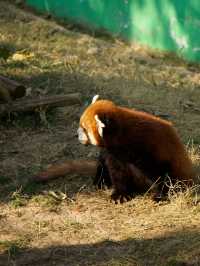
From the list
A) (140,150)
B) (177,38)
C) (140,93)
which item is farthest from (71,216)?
(177,38)

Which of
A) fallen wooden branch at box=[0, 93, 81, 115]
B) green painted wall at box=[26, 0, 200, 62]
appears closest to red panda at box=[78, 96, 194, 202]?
fallen wooden branch at box=[0, 93, 81, 115]

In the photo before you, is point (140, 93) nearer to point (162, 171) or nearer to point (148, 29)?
point (148, 29)

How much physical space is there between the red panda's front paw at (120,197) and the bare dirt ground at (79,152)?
6 centimetres

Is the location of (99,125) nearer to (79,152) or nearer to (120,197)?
(120,197)

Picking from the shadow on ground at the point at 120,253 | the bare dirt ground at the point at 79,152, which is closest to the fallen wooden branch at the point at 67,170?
the bare dirt ground at the point at 79,152

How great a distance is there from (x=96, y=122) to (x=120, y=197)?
69 cm

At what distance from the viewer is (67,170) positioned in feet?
20.1

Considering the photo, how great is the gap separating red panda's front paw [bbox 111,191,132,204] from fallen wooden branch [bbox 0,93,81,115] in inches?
79.1

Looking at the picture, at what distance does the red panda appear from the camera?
5.52 metres

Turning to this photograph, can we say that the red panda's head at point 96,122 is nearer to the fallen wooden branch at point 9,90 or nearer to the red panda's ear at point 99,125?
the red panda's ear at point 99,125

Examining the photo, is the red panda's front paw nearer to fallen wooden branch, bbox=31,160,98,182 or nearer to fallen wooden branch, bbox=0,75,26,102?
fallen wooden branch, bbox=31,160,98,182

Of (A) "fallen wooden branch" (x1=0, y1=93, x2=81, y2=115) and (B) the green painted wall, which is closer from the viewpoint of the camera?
(A) "fallen wooden branch" (x1=0, y1=93, x2=81, y2=115)

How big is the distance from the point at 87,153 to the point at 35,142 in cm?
60

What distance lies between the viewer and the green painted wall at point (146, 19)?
9.87 metres
